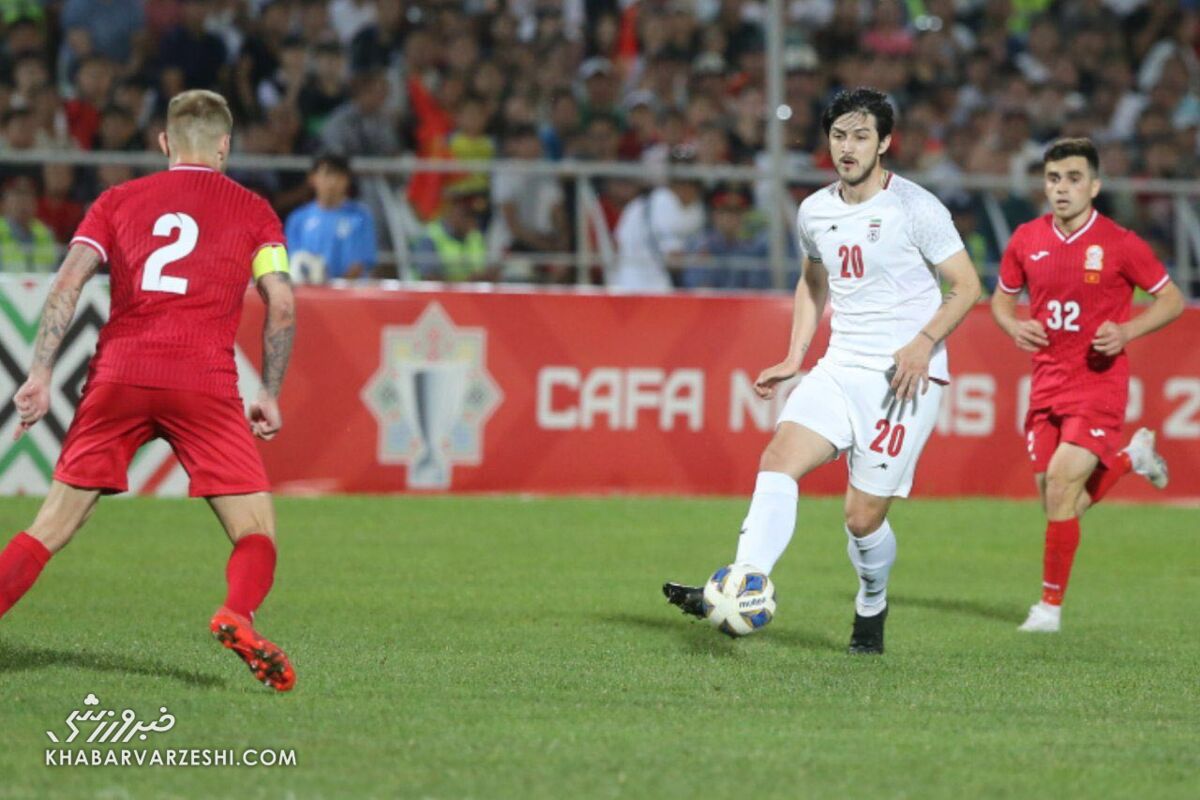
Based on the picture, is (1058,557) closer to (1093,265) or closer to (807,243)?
(1093,265)

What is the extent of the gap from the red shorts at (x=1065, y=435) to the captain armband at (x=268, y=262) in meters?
4.30

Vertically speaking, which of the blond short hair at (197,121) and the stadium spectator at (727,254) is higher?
the blond short hair at (197,121)

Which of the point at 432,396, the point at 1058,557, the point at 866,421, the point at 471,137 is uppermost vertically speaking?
the point at 471,137

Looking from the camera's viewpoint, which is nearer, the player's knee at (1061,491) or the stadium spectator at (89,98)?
the player's knee at (1061,491)

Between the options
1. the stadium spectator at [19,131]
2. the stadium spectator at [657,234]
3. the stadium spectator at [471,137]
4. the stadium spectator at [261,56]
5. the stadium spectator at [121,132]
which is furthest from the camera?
the stadium spectator at [471,137]

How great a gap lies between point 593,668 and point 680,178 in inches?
360

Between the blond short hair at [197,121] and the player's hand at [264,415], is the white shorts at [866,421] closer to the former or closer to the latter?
the player's hand at [264,415]

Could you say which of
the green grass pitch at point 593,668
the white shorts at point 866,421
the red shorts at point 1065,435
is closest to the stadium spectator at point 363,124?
the green grass pitch at point 593,668

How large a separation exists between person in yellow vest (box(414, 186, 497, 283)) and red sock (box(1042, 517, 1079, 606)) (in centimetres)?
717

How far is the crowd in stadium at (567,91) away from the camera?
16.1 m

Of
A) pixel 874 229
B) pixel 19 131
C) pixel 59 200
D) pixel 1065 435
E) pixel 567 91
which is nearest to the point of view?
pixel 874 229

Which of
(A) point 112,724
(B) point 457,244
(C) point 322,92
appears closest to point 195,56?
(C) point 322,92

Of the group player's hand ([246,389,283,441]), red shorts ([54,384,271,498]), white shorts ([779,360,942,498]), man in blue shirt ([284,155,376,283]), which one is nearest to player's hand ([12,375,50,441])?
red shorts ([54,384,271,498])

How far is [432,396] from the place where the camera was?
46.2 feet
